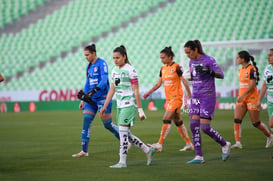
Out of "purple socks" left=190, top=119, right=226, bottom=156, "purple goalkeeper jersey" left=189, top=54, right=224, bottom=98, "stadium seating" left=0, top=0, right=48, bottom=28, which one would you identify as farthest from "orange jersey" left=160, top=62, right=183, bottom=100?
"stadium seating" left=0, top=0, right=48, bottom=28

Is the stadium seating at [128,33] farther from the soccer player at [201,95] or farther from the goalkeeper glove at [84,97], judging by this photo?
the soccer player at [201,95]

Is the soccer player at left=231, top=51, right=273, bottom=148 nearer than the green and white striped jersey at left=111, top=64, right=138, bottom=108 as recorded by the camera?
No

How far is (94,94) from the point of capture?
10.4 meters

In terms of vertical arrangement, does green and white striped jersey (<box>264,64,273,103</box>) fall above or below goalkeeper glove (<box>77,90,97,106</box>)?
above

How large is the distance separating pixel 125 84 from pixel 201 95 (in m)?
1.43

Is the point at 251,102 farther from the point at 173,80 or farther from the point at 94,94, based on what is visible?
the point at 94,94

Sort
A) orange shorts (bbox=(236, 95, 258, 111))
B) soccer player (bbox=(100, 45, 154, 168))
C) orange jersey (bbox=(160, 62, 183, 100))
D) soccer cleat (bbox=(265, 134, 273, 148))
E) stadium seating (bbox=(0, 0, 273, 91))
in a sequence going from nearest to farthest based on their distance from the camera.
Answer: soccer player (bbox=(100, 45, 154, 168)), orange jersey (bbox=(160, 62, 183, 100)), soccer cleat (bbox=(265, 134, 273, 148)), orange shorts (bbox=(236, 95, 258, 111)), stadium seating (bbox=(0, 0, 273, 91))

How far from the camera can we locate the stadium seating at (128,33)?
109ft

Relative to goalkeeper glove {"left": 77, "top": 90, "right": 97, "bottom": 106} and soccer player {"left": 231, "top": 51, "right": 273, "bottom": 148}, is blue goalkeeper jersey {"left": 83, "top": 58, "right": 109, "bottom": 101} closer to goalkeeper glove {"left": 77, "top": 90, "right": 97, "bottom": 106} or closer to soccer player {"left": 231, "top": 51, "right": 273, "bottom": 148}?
goalkeeper glove {"left": 77, "top": 90, "right": 97, "bottom": 106}

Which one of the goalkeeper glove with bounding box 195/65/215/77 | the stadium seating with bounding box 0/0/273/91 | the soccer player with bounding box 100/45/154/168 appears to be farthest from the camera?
the stadium seating with bounding box 0/0/273/91

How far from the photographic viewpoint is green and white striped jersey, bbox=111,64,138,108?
859 cm

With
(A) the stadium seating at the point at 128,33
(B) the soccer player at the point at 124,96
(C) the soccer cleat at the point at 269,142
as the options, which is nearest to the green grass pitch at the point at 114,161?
(C) the soccer cleat at the point at 269,142

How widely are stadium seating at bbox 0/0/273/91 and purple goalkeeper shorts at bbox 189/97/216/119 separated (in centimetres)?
2243

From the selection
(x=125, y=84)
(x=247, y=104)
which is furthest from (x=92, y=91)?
(x=247, y=104)
